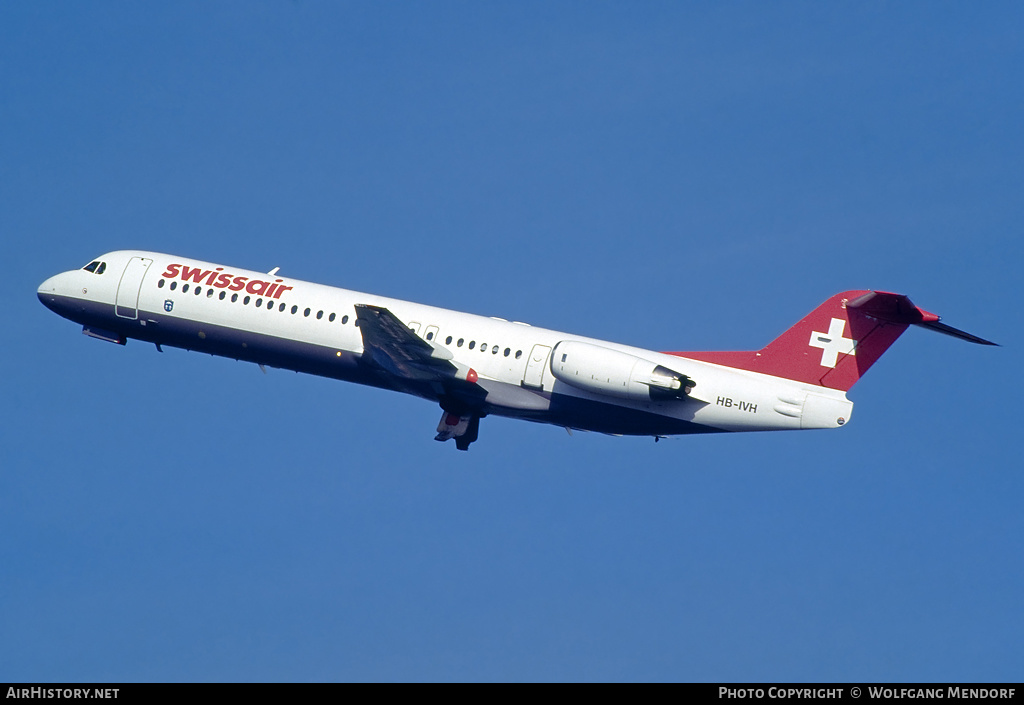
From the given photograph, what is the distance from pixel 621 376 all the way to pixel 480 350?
15.7 ft

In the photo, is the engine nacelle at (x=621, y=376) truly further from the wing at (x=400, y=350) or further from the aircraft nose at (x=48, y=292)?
the aircraft nose at (x=48, y=292)

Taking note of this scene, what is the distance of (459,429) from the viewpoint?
38.8 m

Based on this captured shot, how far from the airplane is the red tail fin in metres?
0.04

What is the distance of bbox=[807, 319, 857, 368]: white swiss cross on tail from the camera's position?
115 ft

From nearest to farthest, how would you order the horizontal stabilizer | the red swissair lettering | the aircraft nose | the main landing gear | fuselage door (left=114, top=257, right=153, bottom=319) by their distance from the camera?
the horizontal stabilizer
the main landing gear
the red swissair lettering
fuselage door (left=114, top=257, right=153, bottom=319)
the aircraft nose

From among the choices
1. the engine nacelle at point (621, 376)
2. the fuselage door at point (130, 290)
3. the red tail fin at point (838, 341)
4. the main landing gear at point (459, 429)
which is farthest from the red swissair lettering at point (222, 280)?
the red tail fin at point (838, 341)

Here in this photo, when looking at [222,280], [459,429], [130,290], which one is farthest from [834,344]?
[130,290]

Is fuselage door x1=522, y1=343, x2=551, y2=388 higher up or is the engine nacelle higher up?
fuselage door x1=522, y1=343, x2=551, y2=388

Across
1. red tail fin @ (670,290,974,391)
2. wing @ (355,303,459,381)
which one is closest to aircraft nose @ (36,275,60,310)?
wing @ (355,303,459,381)

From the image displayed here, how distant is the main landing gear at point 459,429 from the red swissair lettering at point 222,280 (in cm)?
645

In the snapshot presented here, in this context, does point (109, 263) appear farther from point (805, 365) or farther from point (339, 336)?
point (805, 365)

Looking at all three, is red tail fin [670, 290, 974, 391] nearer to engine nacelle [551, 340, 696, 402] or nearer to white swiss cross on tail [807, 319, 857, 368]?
white swiss cross on tail [807, 319, 857, 368]

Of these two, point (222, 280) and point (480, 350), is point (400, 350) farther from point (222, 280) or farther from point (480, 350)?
point (222, 280)
